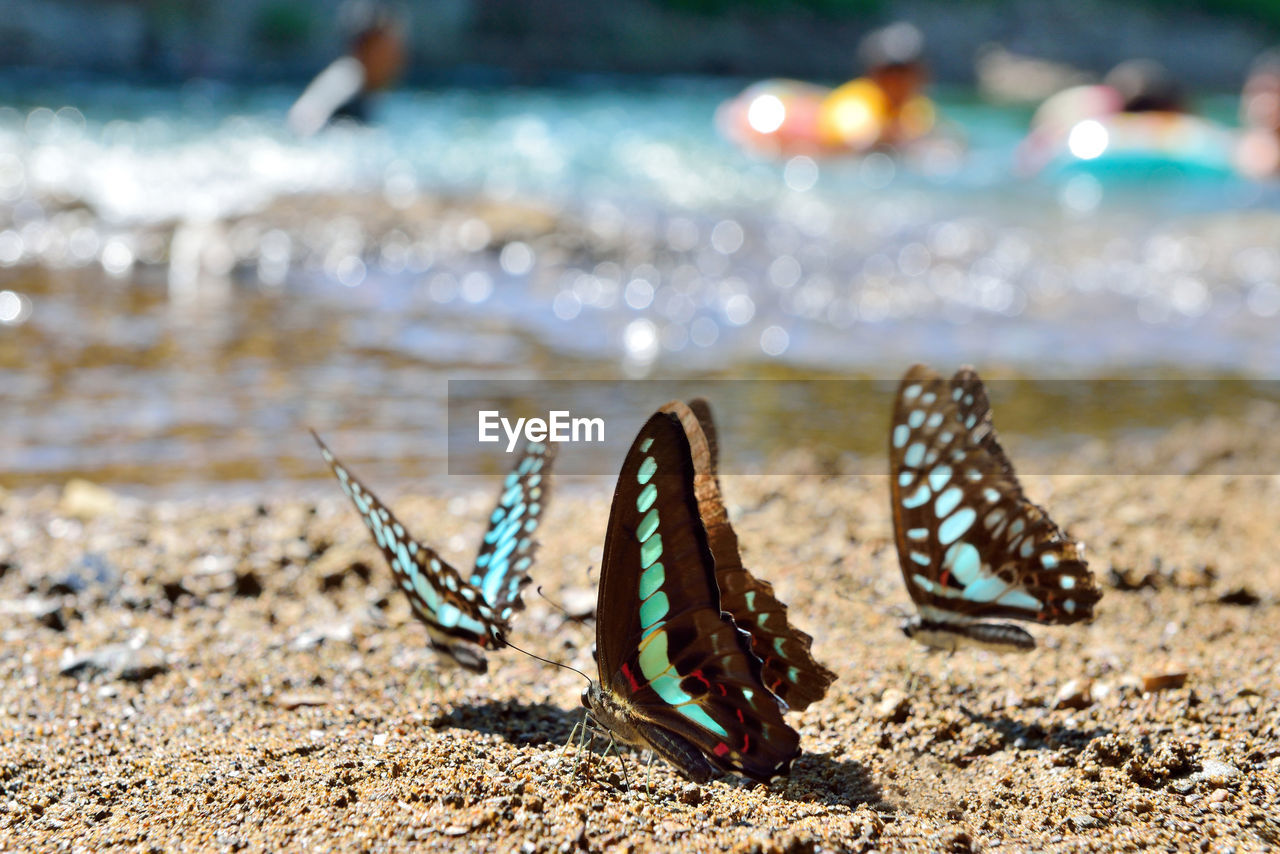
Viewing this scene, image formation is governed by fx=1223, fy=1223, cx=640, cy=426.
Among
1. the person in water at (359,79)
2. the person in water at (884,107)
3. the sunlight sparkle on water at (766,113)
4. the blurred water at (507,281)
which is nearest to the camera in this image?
the blurred water at (507,281)

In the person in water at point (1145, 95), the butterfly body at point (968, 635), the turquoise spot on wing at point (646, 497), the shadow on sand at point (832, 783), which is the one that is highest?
the person in water at point (1145, 95)

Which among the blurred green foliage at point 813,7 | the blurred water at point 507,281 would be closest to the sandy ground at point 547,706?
the blurred water at point 507,281

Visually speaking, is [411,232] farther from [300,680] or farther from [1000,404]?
[300,680]

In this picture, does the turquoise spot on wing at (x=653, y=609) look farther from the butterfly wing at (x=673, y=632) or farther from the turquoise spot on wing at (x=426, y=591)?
the turquoise spot on wing at (x=426, y=591)

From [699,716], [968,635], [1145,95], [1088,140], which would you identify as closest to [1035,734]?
[968,635]

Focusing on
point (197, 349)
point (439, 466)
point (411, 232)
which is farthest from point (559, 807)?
point (411, 232)

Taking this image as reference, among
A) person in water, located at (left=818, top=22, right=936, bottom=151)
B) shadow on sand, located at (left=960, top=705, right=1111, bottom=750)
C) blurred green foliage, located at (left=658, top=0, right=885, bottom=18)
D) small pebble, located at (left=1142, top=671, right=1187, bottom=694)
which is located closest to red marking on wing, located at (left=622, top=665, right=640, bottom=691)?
shadow on sand, located at (left=960, top=705, right=1111, bottom=750)
